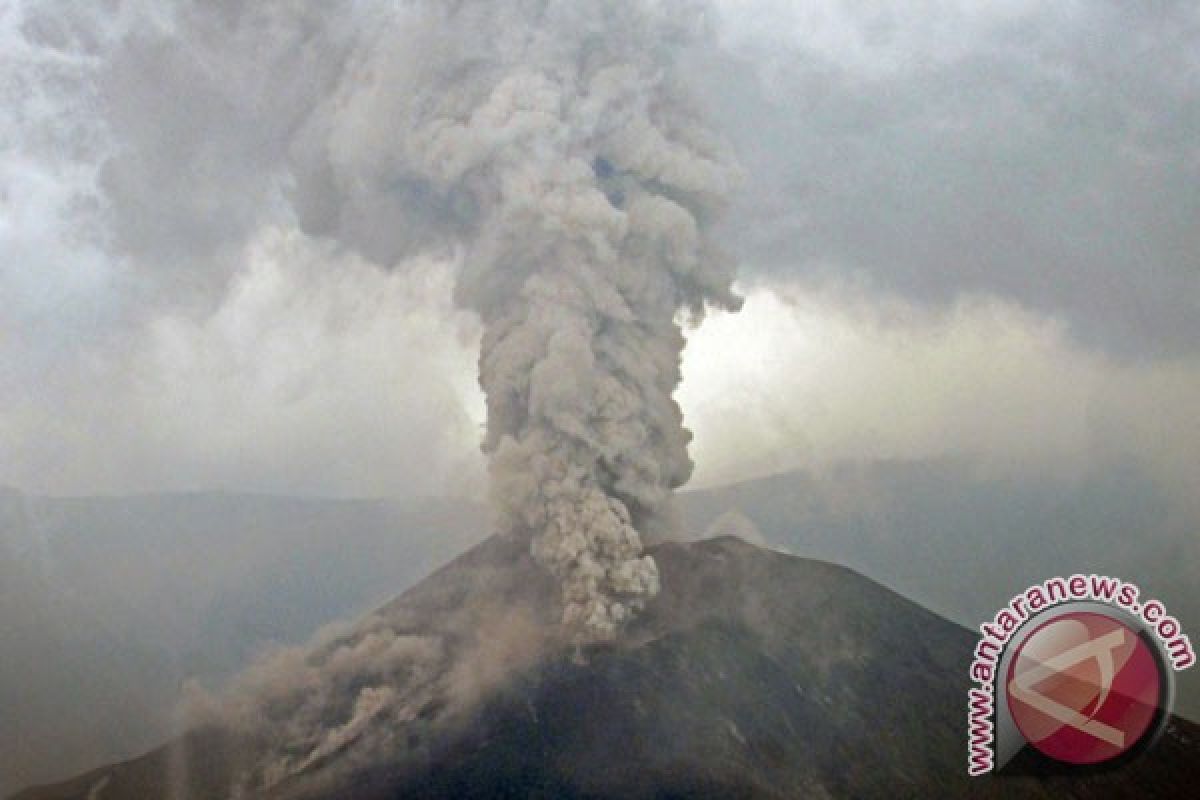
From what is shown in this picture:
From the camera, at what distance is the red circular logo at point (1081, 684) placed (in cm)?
2952

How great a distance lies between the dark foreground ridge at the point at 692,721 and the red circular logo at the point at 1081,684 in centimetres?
711

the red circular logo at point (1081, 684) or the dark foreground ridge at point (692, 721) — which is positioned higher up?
the dark foreground ridge at point (692, 721)

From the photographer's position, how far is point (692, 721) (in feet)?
140

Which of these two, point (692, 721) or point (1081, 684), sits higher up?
point (692, 721)

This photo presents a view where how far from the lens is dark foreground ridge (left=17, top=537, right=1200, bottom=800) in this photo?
39.0 m

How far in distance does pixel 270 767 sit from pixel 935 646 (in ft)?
125

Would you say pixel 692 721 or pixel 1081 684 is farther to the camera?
pixel 692 721

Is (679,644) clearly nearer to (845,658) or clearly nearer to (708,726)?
(708,726)

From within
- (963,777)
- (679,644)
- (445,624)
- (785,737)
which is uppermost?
(445,624)

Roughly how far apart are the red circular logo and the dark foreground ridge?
711 cm

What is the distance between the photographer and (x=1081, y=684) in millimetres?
34344

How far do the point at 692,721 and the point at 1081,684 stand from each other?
16.9 m

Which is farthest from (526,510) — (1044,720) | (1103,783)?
(1103,783)

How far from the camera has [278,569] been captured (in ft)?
570
